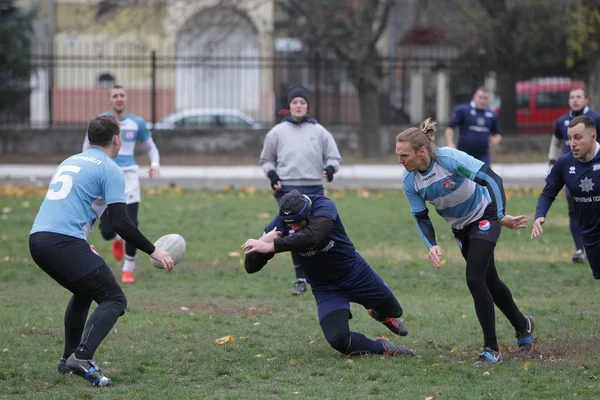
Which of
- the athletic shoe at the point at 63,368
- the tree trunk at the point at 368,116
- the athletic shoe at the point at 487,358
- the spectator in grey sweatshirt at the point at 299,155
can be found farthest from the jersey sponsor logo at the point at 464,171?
the tree trunk at the point at 368,116

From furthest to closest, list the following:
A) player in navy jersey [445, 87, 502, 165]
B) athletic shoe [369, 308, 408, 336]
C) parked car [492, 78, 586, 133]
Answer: parked car [492, 78, 586, 133]
player in navy jersey [445, 87, 502, 165]
athletic shoe [369, 308, 408, 336]

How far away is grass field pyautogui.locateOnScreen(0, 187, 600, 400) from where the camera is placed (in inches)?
270

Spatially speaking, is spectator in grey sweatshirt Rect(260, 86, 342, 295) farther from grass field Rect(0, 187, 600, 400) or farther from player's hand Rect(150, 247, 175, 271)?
player's hand Rect(150, 247, 175, 271)

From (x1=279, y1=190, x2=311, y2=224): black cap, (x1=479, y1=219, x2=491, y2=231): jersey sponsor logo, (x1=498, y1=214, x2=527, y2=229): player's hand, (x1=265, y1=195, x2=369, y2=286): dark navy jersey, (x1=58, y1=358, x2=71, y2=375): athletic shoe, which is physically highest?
(x1=279, y1=190, x2=311, y2=224): black cap

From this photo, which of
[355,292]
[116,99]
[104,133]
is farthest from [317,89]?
[104,133]

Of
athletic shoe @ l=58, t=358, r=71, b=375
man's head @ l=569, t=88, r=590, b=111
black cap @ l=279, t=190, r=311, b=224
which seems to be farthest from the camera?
man's head @ l=569, t=88, r=590, b=111

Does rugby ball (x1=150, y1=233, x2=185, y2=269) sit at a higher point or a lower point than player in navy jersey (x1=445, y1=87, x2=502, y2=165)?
lower

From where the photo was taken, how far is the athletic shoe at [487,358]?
7.36 metres

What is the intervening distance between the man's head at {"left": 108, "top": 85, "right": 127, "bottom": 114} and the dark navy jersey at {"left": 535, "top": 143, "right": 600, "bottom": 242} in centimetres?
537

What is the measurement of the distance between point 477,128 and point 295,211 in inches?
315

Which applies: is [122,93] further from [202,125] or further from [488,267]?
[202,125]

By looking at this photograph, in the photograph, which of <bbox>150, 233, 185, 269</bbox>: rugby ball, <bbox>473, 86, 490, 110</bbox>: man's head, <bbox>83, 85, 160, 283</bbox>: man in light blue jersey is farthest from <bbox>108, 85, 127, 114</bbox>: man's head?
<bbox>473, 86, 490, 110</bbox>: man's head

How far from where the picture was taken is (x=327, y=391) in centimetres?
670

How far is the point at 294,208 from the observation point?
7320mm
